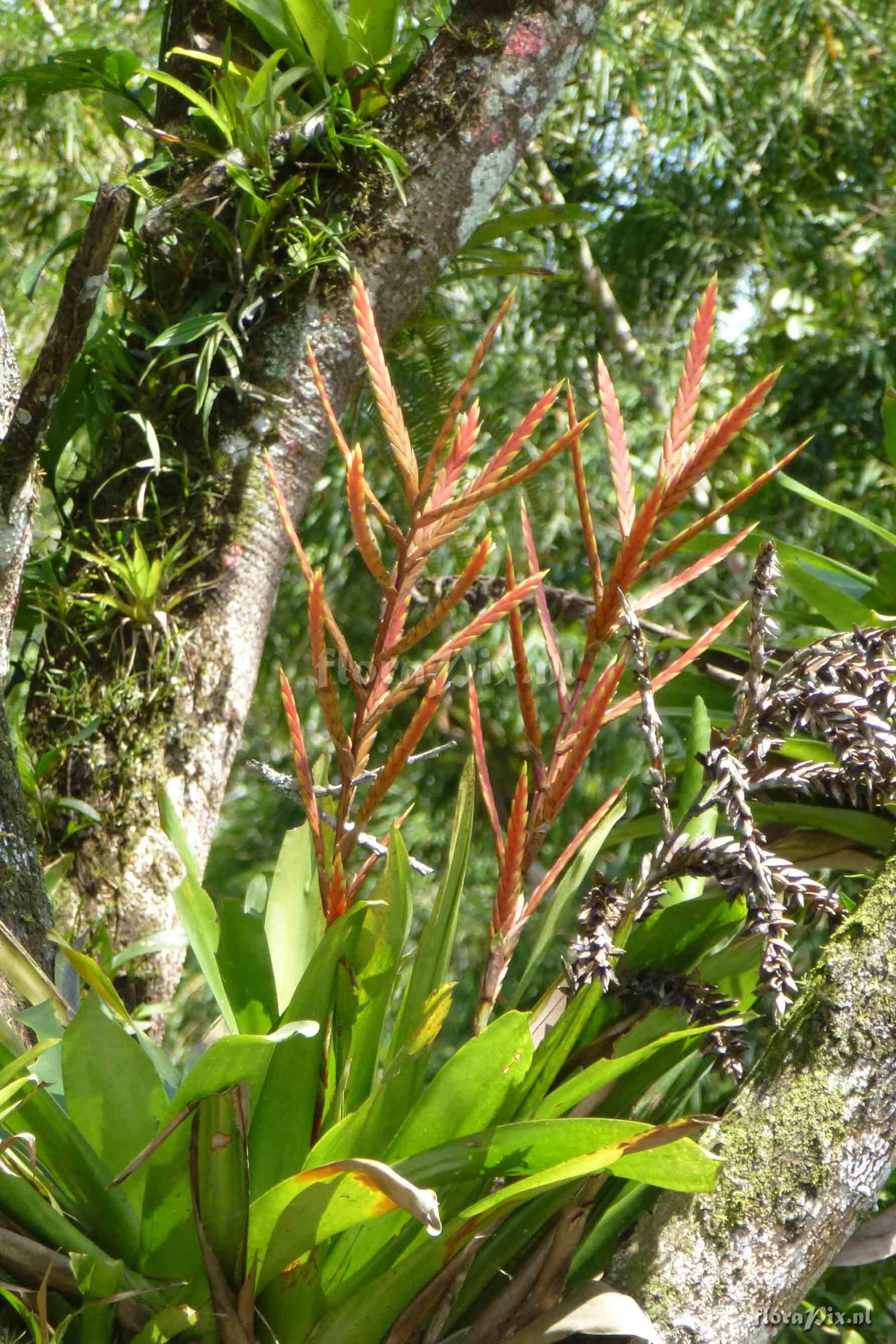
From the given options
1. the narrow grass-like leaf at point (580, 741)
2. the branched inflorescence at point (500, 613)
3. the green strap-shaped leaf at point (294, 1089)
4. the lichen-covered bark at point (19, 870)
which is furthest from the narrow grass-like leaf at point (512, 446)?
the lichen-covered bark at point (19, 870)

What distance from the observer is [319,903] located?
0.81 metres

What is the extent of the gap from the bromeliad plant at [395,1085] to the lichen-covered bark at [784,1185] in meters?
0.04

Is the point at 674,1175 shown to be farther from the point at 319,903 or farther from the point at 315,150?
the point at 315,150

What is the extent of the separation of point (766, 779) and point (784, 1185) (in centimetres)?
23

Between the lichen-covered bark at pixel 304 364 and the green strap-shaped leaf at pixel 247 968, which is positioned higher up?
the lichen-covered bark at pixel 304 364

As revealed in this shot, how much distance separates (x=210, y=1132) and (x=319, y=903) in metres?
0.24

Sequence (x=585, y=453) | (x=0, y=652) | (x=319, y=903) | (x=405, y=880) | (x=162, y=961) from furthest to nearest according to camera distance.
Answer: (x=585, y=453) → (x=162, y=961) → (x=0, y=652) → (x=319, y=903) → (x=405, y=880)

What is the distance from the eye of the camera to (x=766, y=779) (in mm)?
678

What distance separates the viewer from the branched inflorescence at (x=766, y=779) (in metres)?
0.63

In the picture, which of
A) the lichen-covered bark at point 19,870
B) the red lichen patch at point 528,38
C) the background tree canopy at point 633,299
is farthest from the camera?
the background tree canopy at point 633,299

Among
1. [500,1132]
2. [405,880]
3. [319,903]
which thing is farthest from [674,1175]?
[319,903]

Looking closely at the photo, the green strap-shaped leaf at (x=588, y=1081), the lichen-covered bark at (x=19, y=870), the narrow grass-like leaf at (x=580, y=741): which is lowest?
the green strap-shaped leaf at (x=588, y=1081)

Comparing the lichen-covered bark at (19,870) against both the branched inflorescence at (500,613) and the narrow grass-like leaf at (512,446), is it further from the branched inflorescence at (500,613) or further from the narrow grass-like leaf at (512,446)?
the narrow grass-like leaf at (512,446)

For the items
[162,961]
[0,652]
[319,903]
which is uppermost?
[0,652]
